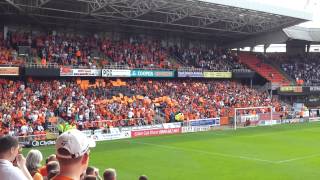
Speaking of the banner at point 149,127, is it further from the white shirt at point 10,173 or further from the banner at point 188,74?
the white shirt at point 10,173

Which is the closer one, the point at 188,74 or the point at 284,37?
the point at 188,74

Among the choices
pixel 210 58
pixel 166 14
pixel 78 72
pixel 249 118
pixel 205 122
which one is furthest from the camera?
pixel 210 58

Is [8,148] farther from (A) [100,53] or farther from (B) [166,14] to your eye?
(B) [166,14]

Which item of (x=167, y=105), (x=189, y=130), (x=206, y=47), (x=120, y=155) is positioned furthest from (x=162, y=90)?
(x=120, y=155)

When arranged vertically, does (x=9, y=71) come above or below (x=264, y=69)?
below

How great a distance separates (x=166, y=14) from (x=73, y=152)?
1560 inches

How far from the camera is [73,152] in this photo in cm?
365

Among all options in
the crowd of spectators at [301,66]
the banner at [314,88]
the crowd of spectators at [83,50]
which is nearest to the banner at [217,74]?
the crowd of spectators at [83,50]

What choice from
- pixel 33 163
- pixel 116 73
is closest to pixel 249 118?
pixel 116 73

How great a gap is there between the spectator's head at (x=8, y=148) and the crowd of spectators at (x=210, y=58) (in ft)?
144

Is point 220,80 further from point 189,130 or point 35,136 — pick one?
point 35,136

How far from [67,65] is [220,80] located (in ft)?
60.7

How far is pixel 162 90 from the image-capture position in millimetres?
41844

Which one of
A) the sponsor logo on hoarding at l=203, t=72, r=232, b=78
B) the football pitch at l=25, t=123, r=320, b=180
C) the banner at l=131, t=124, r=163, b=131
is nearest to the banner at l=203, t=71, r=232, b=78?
the sponsor logo on hoarding at l=203, t=72, r=232, b=78
